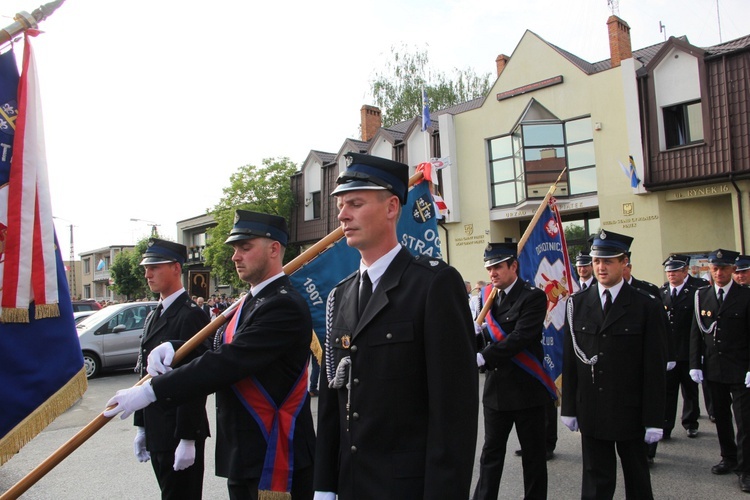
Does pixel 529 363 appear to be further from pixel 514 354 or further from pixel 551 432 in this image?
pixel 551 432

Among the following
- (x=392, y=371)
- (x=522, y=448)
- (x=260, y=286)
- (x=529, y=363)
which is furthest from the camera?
(x=529, y=363)

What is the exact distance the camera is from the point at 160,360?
3.45 m

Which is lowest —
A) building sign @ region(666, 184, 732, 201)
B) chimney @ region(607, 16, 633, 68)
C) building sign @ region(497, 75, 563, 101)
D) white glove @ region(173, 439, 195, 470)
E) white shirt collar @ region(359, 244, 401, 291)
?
white glove @ region(173, 439, 195, 470)

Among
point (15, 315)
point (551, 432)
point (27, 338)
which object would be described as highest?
point (15, 315)

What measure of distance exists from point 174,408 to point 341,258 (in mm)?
1708

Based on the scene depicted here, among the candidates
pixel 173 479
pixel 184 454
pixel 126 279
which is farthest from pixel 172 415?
pixel 126 279

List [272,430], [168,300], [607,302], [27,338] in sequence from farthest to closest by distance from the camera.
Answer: [607,302], [168,300], [272,430], [27,338]

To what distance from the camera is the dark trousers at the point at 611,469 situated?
4.34 meters

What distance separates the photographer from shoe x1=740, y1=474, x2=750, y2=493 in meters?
5.31

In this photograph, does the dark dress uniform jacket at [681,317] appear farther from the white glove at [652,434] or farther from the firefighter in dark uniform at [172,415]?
the firefighter in dark uniform at [172,415]

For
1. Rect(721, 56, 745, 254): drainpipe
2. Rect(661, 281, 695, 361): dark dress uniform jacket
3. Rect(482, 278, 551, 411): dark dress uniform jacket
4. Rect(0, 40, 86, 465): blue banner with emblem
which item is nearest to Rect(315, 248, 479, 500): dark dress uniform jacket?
Rect(0, 40, 86, 465): blue banner with emblem

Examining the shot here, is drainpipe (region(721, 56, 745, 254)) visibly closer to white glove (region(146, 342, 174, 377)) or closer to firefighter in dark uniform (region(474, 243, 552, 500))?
firefighter in dark uniform (region(474, 243, 552, 500))

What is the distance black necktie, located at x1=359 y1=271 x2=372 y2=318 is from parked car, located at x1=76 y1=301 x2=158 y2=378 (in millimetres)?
12751

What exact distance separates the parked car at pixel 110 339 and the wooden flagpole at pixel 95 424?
11049mm
